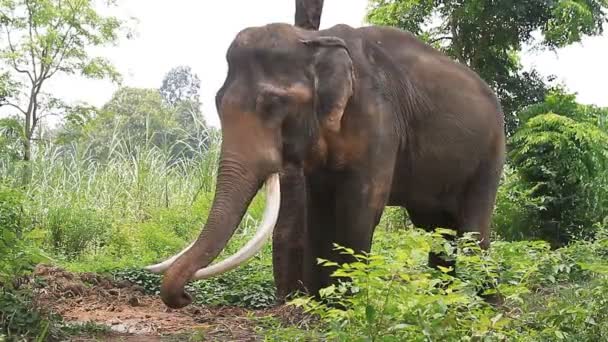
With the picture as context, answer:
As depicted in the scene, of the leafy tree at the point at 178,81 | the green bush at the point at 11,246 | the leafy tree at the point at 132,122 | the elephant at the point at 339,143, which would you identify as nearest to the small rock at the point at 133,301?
the elephant at the point at 339,143

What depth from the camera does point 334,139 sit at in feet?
12.6

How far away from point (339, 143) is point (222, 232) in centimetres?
83

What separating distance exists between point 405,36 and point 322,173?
3.49 ft

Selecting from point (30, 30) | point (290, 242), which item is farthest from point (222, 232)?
point (30, 30)

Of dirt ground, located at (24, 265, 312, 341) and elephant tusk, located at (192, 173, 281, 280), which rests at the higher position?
elephant tusk, located at (192, 173, 281, 280)

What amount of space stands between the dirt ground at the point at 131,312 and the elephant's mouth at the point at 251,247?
2.02 ft

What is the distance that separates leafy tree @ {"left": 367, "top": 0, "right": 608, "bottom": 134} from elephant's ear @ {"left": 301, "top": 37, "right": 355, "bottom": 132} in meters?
7.04

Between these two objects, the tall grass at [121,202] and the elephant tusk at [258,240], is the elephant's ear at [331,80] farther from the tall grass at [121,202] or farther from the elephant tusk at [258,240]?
the tall grass at [121,202]

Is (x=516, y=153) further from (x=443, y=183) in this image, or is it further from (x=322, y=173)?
(x=322, y=173)

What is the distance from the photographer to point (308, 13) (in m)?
6.33

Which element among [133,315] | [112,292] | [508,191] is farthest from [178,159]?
[133,315]

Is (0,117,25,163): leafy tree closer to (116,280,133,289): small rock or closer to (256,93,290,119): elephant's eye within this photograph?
(116,280,133,289): small rock

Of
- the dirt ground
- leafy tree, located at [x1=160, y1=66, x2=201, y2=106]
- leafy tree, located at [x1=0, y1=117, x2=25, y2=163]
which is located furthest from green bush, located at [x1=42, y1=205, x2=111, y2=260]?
leafy tree, located at [x1=160, y1=66, x2=201, y2=106]

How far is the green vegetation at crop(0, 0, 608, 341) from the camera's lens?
233cm
